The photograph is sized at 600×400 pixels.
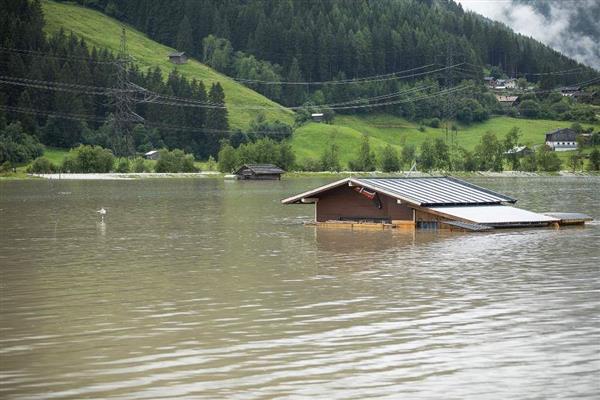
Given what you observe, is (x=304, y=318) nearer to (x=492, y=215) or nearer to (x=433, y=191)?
(x=492, y=215)

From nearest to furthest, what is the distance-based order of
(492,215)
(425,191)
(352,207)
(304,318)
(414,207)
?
(304,318) → (414,207) → (492,215) → (425,191) → (352,207)

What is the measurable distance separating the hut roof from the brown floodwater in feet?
19.3

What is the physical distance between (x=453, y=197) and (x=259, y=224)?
43.9 ft

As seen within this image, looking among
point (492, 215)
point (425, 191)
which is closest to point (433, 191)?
point (425, 191)

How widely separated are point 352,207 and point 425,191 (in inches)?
179

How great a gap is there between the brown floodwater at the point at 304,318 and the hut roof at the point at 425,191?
5886 millimetres

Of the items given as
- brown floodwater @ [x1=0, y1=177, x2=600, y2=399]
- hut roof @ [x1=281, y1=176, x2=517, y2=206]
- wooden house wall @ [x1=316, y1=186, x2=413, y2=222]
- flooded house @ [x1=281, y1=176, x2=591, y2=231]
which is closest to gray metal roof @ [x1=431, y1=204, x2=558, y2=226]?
flooded house @ [x1=281, y1=176, x2=591, y2=231]

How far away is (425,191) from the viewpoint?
63.5 meters

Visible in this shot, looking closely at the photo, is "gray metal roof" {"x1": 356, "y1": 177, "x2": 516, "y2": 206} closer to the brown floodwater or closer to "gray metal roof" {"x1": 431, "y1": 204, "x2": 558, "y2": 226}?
"gray metal roof" {"x1": 431, "y1": 204, "x2": 558, "y2": 226}

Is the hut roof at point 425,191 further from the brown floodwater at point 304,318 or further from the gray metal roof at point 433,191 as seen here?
the brown floodwater at point 304,318

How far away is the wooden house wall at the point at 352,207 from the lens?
61969 mm

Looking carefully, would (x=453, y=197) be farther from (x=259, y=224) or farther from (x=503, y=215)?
(x=259, y=224)

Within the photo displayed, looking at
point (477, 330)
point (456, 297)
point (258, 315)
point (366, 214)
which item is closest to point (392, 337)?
point (477, 330)

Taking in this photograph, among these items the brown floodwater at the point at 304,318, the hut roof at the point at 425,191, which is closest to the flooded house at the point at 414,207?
Result: the hut roof at the point at 425,191
